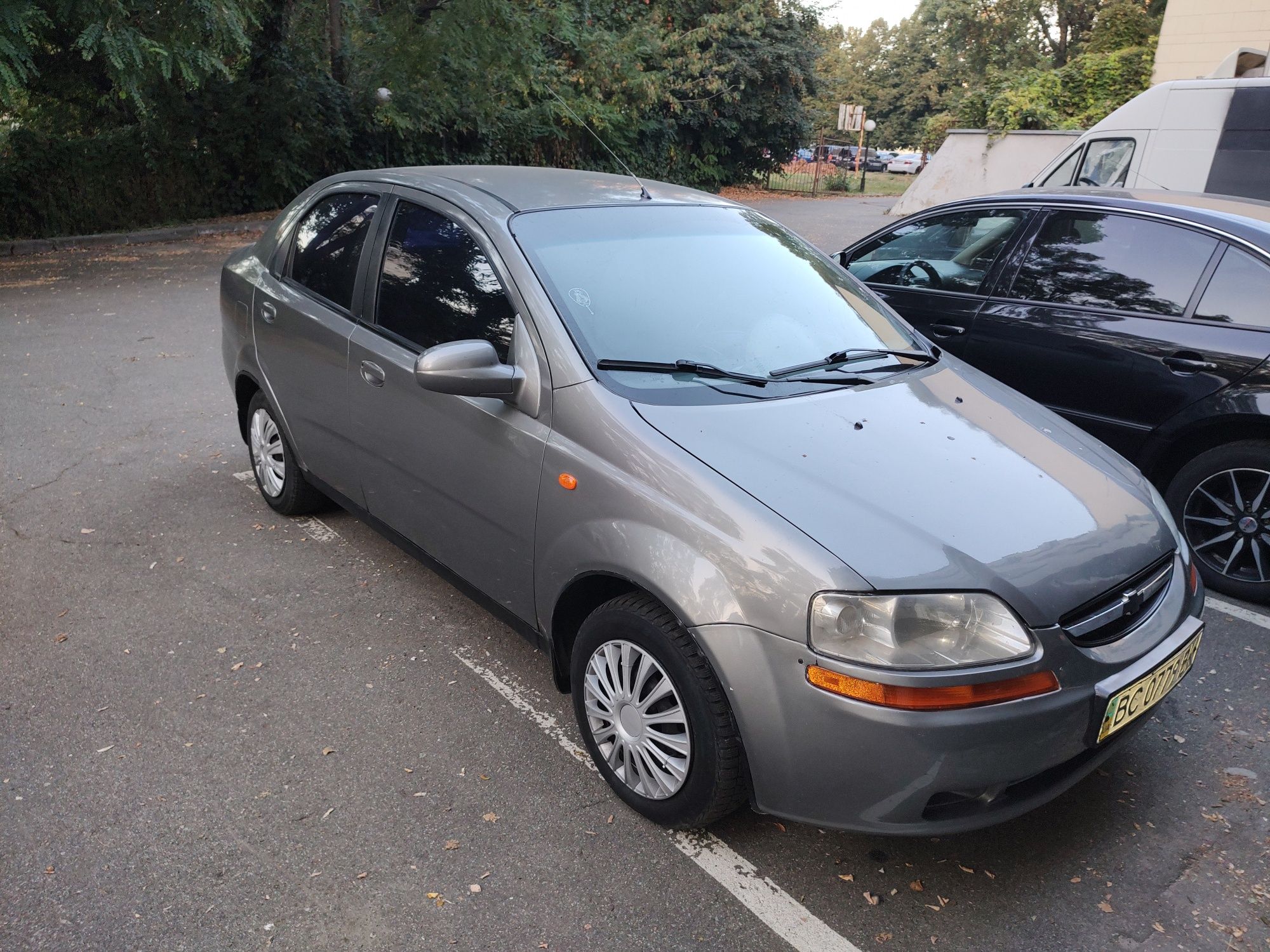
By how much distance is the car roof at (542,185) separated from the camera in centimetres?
379

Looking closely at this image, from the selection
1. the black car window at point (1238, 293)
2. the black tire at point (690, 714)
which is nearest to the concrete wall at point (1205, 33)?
the black car window at point (1238, 293)

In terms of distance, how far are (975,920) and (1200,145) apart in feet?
28.7

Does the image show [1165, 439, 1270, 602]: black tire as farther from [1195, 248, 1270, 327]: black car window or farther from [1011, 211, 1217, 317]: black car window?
[1011, 211, 1217, 317]: black car window

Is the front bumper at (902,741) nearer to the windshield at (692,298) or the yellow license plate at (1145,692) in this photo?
the yellow license plate at (1145,692)

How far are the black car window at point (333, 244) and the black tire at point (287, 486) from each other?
73 cm

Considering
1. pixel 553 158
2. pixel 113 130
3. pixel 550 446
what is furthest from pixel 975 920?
pixel 553 158

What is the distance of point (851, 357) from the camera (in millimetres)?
3566

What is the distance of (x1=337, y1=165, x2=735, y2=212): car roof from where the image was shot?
379cm

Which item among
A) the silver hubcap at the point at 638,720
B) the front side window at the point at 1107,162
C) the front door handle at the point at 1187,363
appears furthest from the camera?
the front side window at the point at 1107,162

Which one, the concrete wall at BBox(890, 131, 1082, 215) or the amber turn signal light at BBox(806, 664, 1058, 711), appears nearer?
the amber turn signal light at BBox(806, 664, 1058, 711)

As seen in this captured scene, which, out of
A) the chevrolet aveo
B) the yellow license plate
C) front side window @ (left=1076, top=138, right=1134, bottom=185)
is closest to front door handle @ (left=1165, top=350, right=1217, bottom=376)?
the chevrolet aveo

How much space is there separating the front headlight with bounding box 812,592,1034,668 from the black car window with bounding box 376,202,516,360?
145 cm

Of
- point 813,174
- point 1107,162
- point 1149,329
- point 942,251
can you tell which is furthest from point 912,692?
point 813,174

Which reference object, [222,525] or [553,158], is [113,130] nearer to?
[553,158]
